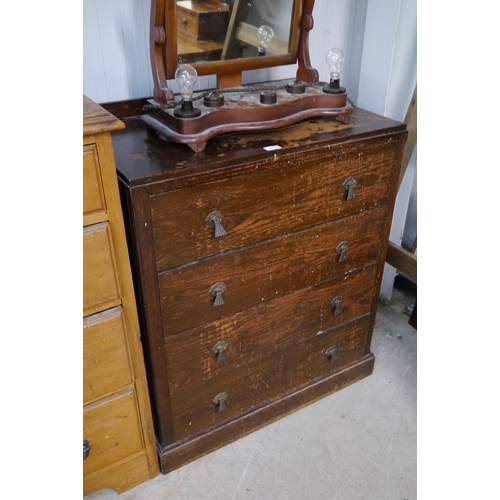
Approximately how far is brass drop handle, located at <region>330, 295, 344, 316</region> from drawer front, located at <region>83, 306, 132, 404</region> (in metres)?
0.77

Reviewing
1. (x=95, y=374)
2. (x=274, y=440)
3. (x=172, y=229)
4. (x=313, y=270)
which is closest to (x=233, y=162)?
(x=172, y=229)

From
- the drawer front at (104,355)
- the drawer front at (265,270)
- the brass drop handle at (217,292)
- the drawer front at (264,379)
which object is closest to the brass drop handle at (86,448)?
the drawer front at (104,355)

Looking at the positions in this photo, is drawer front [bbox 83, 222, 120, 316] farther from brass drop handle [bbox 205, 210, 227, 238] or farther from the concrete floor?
the concrete floor

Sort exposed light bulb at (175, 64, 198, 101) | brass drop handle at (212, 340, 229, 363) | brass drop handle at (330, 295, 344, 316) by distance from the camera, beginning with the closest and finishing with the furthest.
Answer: exposed light bulb at (175, 64, 198, 101)
brass drop handle at (212, 340, 229, 363)
brass drop handle at (330, 295, 344, 316)

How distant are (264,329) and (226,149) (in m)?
0.62

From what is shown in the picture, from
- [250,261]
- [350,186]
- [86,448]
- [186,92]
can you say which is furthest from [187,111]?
[86,448]

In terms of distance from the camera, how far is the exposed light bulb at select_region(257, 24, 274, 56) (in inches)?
62.6

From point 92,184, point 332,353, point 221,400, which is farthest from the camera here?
point 332,353

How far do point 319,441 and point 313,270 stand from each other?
2.13 feet

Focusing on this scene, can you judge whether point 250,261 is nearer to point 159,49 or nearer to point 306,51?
point 159,49

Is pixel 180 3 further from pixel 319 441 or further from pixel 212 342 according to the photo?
pixel 319 441

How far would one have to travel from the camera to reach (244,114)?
1435 mm

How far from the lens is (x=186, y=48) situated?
1453mm

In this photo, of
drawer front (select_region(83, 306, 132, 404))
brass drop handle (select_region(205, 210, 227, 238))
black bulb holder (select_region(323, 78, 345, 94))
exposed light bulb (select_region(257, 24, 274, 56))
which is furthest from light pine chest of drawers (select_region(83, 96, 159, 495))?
black bulb holder (select_region(323, 78, 345, 94))
